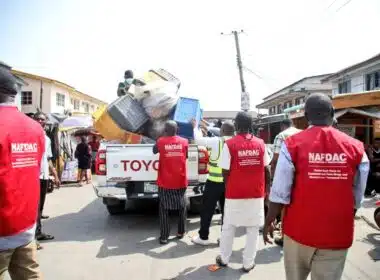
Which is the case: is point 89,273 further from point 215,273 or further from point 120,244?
point 215,273

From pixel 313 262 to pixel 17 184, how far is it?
2139mm

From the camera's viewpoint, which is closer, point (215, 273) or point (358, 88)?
point (215, 273)

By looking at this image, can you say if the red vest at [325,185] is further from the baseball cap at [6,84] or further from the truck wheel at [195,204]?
the truck wheel at [195,204]

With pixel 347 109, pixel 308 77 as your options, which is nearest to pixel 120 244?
pixel 347 109

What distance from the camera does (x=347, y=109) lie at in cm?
1064

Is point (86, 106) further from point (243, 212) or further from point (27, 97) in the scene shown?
point (243, 212)

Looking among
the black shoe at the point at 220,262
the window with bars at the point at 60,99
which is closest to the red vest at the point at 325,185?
the black shoe at the point at 220,262

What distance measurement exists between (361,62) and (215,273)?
52.8 feet

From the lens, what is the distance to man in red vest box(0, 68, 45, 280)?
2389 mm

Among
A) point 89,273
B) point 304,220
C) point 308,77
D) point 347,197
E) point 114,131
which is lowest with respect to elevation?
point 89,273

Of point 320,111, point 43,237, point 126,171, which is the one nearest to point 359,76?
point 126,171

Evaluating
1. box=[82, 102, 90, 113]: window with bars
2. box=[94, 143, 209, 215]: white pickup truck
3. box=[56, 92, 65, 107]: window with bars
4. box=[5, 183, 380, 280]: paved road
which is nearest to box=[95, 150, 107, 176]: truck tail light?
box=[94, 143, 209, 215]: white pickup truck

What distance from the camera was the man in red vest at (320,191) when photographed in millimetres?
2436

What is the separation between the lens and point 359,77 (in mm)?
18578
